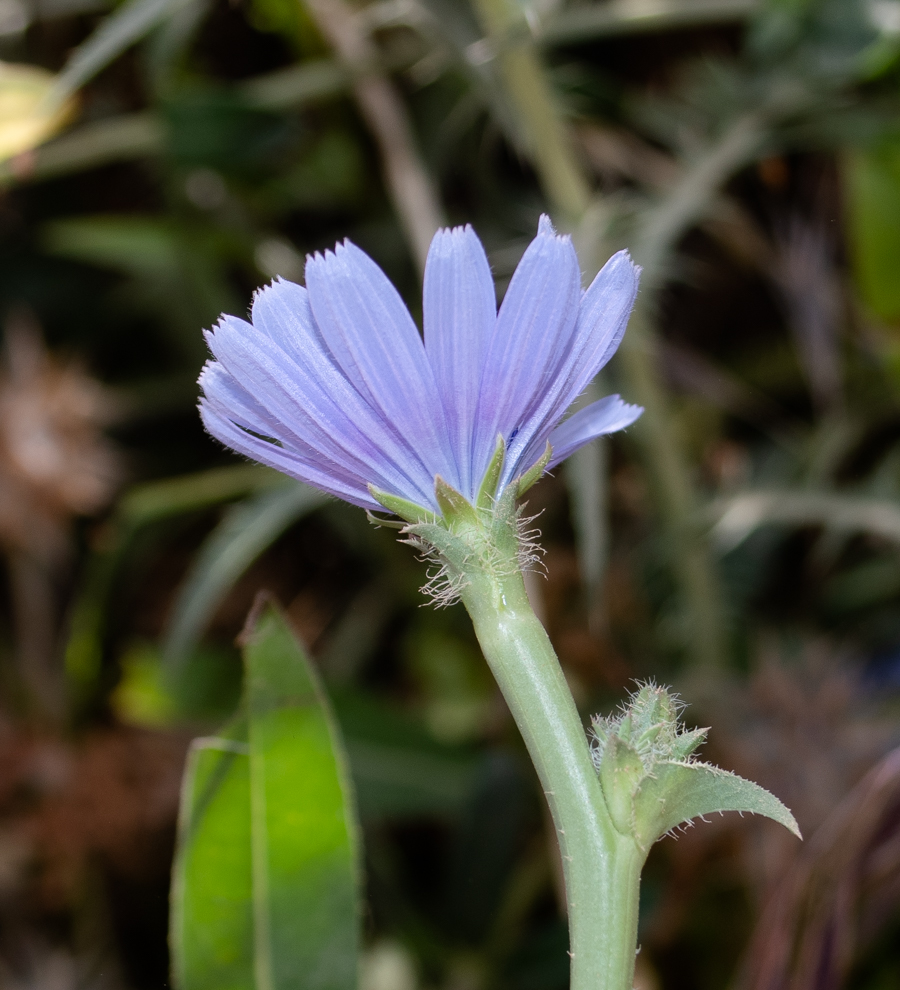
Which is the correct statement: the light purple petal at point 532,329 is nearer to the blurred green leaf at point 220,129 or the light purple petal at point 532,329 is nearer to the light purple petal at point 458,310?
the light purple petal at point 458,310

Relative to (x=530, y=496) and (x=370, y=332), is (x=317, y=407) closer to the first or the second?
(x=370, y=332)

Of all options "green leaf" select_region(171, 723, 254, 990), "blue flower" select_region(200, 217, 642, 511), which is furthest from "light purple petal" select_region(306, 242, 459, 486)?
"green leaf" select_region(171, 723, 254, 990)

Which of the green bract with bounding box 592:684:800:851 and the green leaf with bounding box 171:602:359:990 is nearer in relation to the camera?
the green bract with bounding box 592:684:800:851

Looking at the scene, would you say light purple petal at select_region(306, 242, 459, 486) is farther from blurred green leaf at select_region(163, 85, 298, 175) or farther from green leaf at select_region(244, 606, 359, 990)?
blurred green leaf at select_region(163, 85, 298, 175)

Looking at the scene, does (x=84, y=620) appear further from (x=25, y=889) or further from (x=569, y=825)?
(x=569, y=825)

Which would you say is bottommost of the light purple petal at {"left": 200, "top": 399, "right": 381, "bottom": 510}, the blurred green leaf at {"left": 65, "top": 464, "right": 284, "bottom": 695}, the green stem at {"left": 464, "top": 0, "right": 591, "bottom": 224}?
the light purple petal at {"left": 200, "top": 399, "right": 381, "bottom": 510}

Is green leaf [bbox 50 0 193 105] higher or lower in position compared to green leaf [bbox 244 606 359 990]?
higher

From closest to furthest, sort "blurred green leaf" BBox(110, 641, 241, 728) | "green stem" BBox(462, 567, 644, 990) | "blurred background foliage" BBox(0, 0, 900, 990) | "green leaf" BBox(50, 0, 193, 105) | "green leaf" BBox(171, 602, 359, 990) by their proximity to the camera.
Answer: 1. "green stem" BBox(462, 567, 644, 990)
2. "green leaf" BBox(171, 602, 359, 990)
3. "green leaf" BBox(50, 0, 193, 105)
4. "blurred background foliage" BBox(0, 0, 900, 990)
5. "blurred green leaf" BBox(110, 641, 241, 728)

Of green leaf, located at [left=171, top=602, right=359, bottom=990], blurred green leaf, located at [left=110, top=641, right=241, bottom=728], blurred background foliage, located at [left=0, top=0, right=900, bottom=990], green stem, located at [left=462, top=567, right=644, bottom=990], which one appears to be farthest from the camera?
blurred green leaf, located at [left=110, top=641, right=241, bottom=728]
